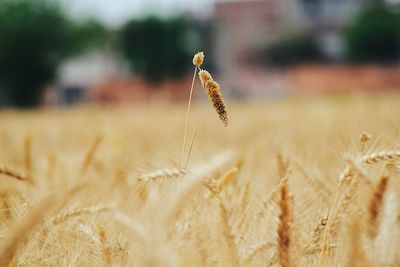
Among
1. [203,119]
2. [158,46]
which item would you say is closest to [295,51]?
[158,46]

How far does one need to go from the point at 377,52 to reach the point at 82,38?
16.4m

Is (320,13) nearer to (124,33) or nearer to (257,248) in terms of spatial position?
(124,33)

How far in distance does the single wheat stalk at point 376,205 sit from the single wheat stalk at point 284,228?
13 centimetres

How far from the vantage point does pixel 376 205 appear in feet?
2.39

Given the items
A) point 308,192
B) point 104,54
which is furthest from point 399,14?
point 308,192

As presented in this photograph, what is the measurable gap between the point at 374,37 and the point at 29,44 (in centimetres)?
1754

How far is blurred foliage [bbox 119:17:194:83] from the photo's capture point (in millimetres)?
26828

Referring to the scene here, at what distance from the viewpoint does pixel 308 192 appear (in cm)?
112

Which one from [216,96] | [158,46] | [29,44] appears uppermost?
[216,96]

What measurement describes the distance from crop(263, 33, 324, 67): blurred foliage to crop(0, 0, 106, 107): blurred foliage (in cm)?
1144

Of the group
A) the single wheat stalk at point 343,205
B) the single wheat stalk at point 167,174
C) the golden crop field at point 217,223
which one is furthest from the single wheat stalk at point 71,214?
the single wheat stalk at point 343,205

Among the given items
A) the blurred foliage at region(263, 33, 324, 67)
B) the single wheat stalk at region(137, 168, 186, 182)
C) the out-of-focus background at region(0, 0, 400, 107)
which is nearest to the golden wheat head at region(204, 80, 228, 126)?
the single wheat stalk at region(137, 168, 186, 182)

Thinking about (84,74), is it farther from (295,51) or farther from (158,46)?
(295,51)

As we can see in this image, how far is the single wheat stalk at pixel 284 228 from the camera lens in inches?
27.7
